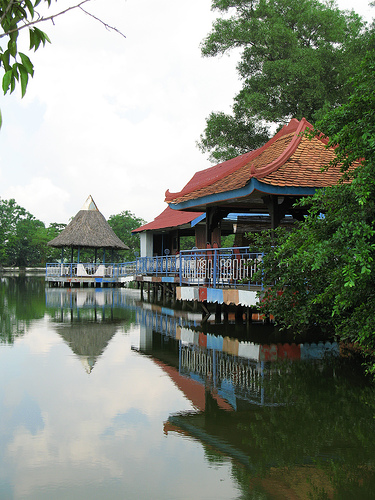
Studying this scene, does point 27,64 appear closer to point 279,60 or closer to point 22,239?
point 279,60

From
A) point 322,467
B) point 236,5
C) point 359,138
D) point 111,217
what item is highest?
point 236,5

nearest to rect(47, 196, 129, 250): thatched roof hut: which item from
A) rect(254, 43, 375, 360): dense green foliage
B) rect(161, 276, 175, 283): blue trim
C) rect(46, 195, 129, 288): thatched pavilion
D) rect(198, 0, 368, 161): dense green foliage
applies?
rect(46, 195, 129, 288): thatched pavilion

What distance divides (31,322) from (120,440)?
33.9 ft

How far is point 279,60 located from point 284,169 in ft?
55.0

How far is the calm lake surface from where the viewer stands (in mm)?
4309

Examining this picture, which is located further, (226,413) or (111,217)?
(111,217)

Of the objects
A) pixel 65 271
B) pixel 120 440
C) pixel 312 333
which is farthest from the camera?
pixel 65 271

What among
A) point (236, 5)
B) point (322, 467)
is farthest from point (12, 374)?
point (236, 5)

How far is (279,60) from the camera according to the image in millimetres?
27031

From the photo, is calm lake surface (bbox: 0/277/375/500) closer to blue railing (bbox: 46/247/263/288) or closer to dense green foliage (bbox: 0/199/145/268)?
blue railing (bbox: 46/247/263/288)

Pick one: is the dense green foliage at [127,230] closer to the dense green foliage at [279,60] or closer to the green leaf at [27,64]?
the dense green foliage at [279,60]

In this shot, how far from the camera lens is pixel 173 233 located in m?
29.3

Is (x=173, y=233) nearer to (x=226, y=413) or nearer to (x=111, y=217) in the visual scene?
(x=226, y=413)

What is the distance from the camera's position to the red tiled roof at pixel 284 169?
1172 centimetres
